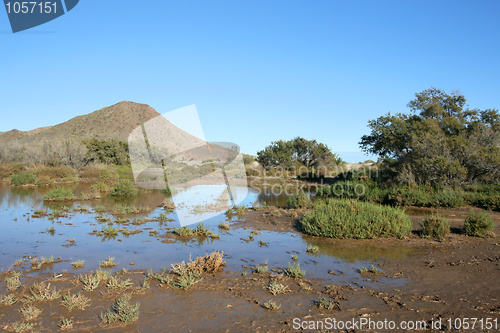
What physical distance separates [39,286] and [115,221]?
7399 millimetres

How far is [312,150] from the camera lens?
44.6 metres

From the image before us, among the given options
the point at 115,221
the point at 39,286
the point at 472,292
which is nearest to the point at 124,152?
the point at 115,221

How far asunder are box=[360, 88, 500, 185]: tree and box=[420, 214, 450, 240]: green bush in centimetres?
867

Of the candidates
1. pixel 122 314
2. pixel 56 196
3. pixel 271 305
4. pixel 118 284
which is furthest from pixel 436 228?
pixel 56 196

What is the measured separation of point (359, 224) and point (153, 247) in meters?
6.82

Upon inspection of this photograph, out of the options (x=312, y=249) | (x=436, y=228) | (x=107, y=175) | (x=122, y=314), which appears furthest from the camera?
(x=107, y=175)

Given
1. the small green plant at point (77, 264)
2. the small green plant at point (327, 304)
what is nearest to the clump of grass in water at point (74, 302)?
the small green plant at point (77, 264)

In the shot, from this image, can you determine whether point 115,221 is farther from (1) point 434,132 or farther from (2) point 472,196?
(1) point 434,132

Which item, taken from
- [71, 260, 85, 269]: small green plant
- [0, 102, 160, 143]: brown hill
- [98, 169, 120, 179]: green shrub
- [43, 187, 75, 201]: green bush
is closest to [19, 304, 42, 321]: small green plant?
[71, 260, 85, 269]: small green plant

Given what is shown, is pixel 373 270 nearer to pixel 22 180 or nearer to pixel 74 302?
pixel 74 302

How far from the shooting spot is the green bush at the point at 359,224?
11234 mm

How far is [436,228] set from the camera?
11094 mm

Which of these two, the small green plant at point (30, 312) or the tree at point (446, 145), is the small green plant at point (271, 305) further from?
the tree at point (446, 145)

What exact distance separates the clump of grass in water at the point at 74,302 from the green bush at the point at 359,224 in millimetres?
7857
